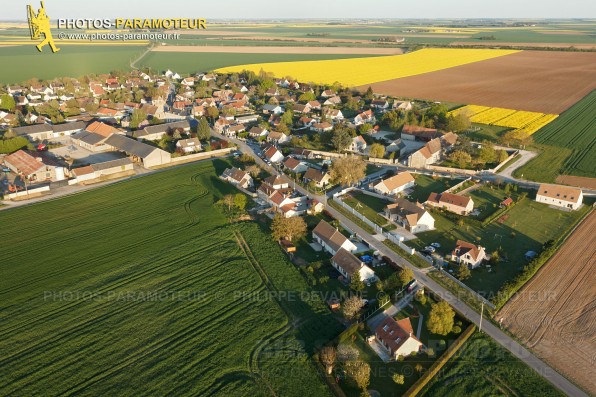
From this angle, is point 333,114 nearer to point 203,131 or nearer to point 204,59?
point 203,131

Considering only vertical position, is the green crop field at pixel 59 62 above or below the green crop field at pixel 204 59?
below

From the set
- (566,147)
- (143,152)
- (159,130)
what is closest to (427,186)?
→ (566,147)

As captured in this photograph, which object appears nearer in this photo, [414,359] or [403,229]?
[414,359]

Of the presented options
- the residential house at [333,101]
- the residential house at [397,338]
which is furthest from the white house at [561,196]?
the residential house at [333,101]

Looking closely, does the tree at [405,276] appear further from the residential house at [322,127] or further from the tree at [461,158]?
the residential house at [322,127]

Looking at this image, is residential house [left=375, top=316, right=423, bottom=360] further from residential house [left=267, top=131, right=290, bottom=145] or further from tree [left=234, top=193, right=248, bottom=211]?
residential house [left=267, top=131, right=290, bottom=145]

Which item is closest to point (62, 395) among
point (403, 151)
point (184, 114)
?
point (403, 151)

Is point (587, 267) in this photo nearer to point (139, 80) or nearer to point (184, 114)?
point (184, 114)
